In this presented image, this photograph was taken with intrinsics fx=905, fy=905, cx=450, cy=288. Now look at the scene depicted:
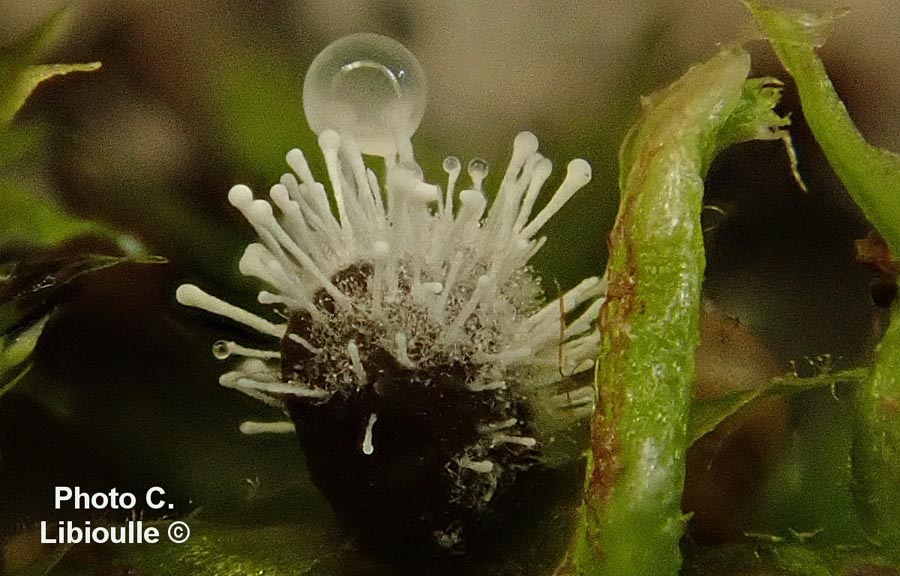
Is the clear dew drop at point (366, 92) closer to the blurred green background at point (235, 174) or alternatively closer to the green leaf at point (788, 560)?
the blurred green background at point (235, 174)

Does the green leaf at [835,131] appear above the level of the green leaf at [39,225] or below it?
below

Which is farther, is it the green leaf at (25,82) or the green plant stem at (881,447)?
the green leaf at (25,82)

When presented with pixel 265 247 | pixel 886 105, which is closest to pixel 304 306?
pixel 265 247

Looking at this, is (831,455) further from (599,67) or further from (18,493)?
(18,493)

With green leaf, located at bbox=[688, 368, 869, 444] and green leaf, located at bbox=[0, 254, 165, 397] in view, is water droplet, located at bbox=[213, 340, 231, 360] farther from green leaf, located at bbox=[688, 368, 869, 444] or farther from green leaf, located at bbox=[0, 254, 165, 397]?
green leaf, located at bbox=[688, 368, 869, 444]

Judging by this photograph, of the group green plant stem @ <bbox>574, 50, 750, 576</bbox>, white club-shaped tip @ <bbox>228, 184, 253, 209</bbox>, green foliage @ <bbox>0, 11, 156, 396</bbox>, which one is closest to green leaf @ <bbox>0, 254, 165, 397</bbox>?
green foliage @ <bbox>0, 11, 156, 396</bbox>

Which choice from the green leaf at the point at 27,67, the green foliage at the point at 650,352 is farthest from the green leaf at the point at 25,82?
the green foliage at the point at 650,352

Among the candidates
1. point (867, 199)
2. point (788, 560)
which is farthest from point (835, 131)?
point (788, 560)
